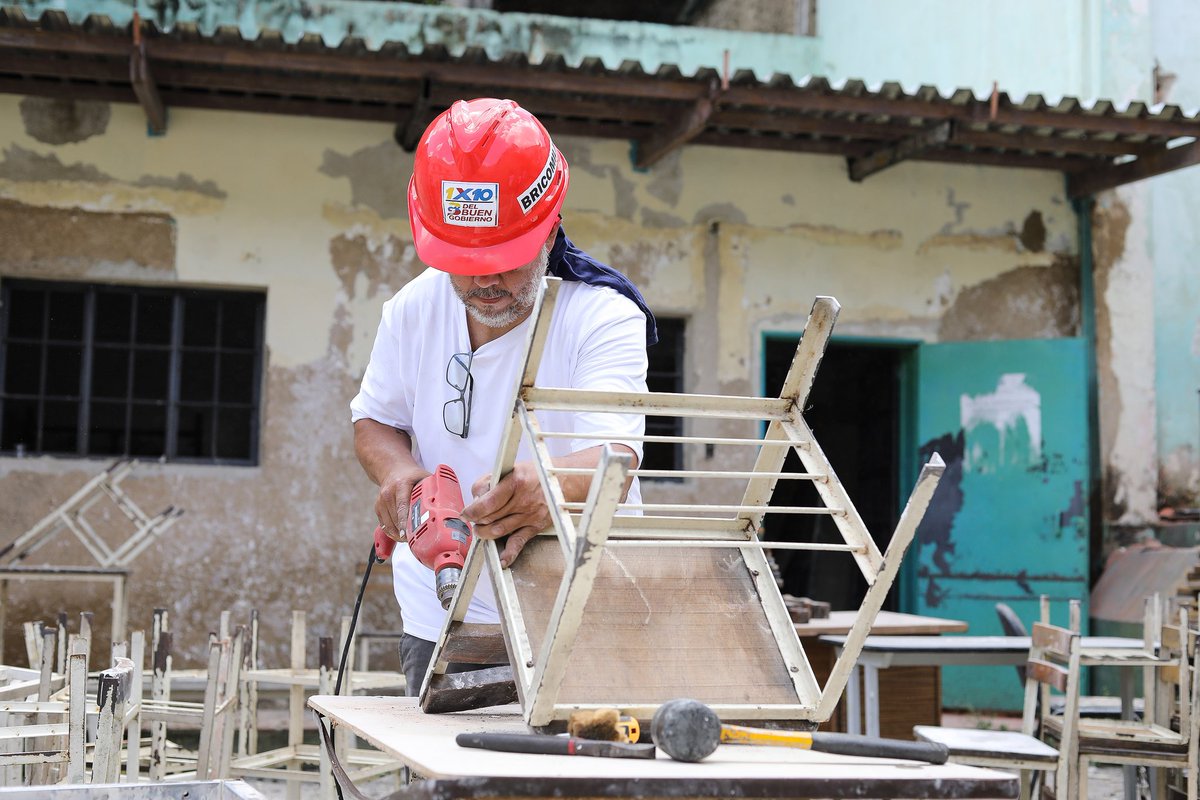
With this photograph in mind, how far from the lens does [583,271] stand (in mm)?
2561

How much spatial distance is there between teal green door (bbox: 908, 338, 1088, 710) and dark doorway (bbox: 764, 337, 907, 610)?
0.53 m

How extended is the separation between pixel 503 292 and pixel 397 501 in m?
0.44

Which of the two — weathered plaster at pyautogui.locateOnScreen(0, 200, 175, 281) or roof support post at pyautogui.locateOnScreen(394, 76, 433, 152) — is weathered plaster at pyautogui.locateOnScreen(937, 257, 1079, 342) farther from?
weathered plaster at pyautogui.locateOnScreen(0, 200, 175, 281)

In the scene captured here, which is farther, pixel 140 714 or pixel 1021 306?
pixel 1021 306

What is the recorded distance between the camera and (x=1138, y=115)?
754cm

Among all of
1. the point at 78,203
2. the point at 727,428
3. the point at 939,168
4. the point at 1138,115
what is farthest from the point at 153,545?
the point at 1138,115

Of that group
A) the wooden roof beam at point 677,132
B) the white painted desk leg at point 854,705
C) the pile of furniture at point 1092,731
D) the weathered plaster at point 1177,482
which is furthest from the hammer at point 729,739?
the weathered plaster at point 1177,482

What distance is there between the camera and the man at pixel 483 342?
2260 millimetres

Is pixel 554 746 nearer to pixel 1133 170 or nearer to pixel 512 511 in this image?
pixel 512 511

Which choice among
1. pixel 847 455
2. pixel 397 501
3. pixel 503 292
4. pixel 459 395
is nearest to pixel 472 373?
pixel 459 395

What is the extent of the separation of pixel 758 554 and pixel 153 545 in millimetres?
6081

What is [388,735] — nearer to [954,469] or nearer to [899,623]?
[899,623]

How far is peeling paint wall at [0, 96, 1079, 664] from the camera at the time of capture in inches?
298

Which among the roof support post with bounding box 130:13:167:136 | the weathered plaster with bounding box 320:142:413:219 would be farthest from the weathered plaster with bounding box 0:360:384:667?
the roof support post with bounding box 130:13:167:136
